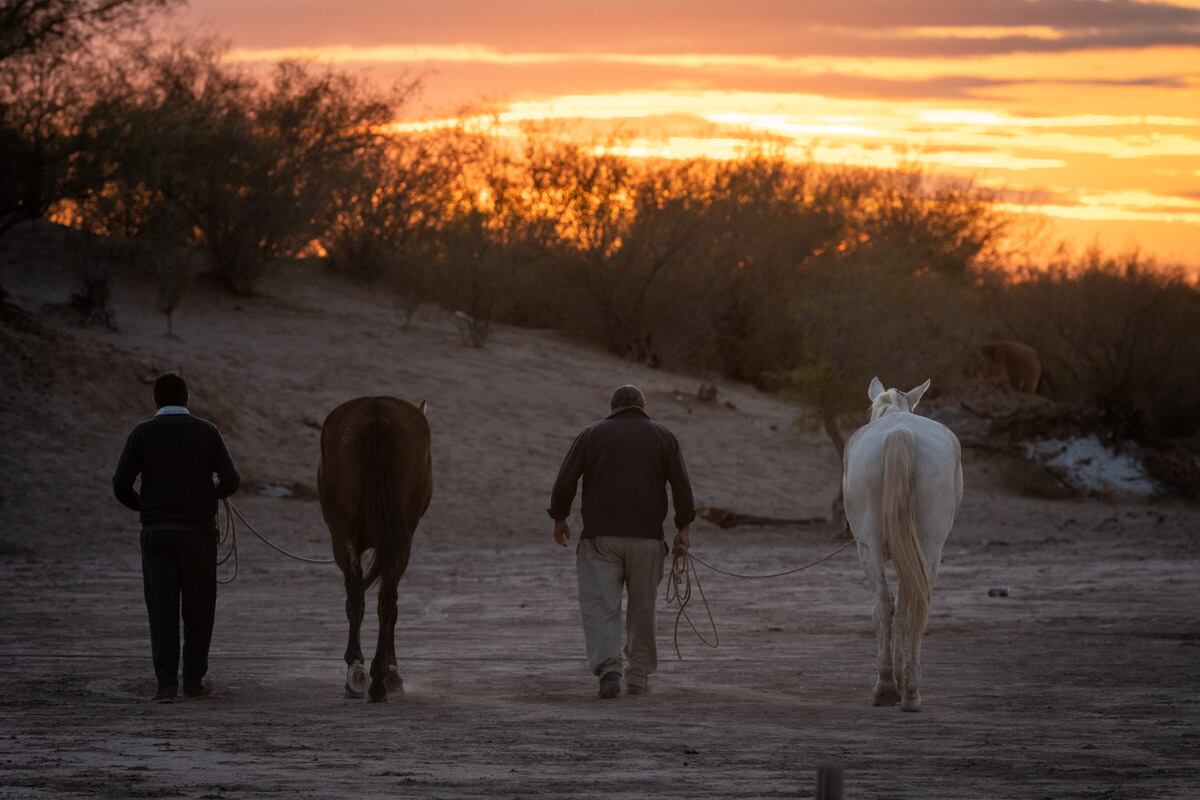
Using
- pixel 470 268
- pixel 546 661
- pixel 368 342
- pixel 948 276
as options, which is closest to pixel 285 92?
pixel 470 268

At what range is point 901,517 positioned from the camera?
9062 millimetres

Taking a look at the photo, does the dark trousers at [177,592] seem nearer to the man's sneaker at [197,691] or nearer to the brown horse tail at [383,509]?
the man's sneaker at [197,691]

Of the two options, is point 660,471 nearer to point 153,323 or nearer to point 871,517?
point 871,517

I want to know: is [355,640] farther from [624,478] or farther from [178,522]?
[624,478]

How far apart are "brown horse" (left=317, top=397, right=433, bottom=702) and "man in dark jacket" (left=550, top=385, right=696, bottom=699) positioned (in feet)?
2.84

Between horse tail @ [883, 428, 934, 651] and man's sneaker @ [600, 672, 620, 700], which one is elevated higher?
horse tail @ [883, 428, 934, 651]

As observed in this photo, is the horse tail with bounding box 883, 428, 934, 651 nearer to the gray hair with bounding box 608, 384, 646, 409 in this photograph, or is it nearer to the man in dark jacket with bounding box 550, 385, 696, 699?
the man in dark jacket with bounding box 550, 385, 696, 699

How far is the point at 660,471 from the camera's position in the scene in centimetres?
979

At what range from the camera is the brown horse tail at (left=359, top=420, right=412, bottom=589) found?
9250 mm

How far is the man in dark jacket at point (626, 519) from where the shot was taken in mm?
9484

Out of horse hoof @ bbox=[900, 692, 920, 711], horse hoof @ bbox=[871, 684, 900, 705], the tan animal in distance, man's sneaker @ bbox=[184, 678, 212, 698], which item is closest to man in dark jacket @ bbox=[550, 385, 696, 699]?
horse hoof @ bbox=[871, 684, 900, 705]

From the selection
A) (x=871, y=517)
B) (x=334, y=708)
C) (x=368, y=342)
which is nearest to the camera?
(x=334, y=708)

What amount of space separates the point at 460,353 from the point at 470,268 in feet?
11.1

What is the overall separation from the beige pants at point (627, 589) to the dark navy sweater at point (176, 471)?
2.10 meters
